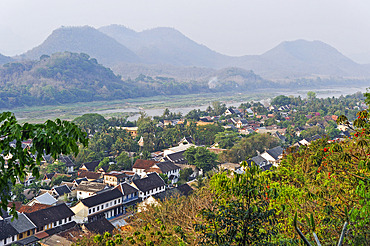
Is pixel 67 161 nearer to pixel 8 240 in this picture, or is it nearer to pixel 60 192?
pixel 60 192

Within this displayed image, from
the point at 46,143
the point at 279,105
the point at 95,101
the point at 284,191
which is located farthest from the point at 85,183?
the point at 95,101

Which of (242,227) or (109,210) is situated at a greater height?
(242,227)

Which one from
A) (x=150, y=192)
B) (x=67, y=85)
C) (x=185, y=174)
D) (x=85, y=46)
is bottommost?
(x=150, y=192)

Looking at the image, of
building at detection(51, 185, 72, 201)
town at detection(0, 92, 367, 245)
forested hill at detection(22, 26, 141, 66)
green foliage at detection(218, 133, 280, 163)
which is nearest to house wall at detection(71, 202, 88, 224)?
town at detection(0, 92, 367, 245)

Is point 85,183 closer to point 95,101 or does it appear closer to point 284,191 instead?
point 284,191

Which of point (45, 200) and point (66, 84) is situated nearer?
point (45, 200)

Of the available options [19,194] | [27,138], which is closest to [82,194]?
[19,194]

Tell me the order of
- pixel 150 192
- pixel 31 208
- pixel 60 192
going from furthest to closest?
pixel 150 192, pixel 60 192, pixel 31 208

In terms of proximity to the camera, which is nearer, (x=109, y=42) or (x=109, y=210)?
(x=109, y=210)
